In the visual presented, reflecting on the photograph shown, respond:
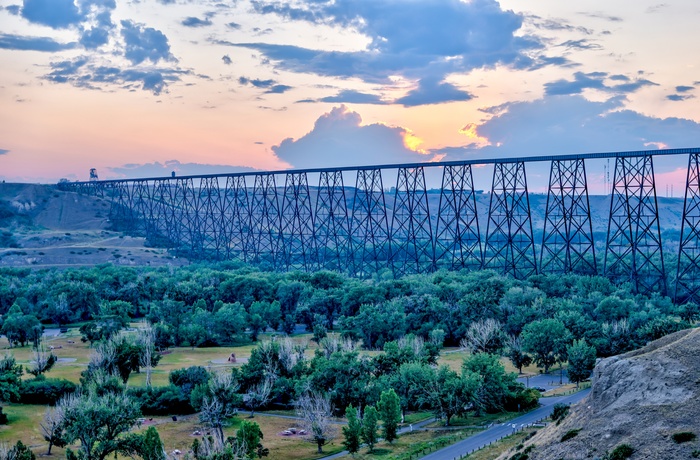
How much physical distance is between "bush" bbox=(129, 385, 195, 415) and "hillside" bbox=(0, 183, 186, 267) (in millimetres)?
72067

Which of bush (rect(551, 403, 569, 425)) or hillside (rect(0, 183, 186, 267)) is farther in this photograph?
hillside (rect(0, 183, 186, 267))

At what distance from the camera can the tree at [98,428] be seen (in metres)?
34.1

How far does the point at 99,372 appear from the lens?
44188mm

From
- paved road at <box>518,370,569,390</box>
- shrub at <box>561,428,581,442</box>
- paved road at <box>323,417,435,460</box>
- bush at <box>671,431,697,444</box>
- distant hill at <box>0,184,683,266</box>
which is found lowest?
paved road at <box>323,417,435,460</box>

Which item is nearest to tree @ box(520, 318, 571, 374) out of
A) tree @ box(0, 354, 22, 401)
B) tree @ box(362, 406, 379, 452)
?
tree @ box(362, 406, 379, 452)

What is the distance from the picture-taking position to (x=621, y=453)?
25703 mm

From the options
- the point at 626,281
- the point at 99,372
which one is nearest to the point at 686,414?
the point at 99,372

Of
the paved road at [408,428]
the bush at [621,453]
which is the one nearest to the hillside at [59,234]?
the paved road at [408,428]

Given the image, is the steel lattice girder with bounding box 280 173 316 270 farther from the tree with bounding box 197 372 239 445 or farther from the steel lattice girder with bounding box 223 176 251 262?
the tree with bounding box 197 372 239 445

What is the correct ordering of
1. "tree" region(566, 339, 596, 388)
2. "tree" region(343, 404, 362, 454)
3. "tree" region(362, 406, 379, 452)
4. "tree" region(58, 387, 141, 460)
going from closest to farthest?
"tree" region(58, 387, 141, 460), "tree" region(343, 404, 362, 454), "tree" region(362, 406, 379, 452), "tree" region(566, 339, 596, 388)

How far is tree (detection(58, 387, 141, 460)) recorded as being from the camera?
34094mm

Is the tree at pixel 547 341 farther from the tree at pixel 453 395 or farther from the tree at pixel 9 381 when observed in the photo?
the tree at pixel 9 381

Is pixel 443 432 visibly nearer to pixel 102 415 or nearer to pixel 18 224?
pixel 102 415

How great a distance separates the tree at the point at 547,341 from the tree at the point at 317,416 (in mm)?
16076
